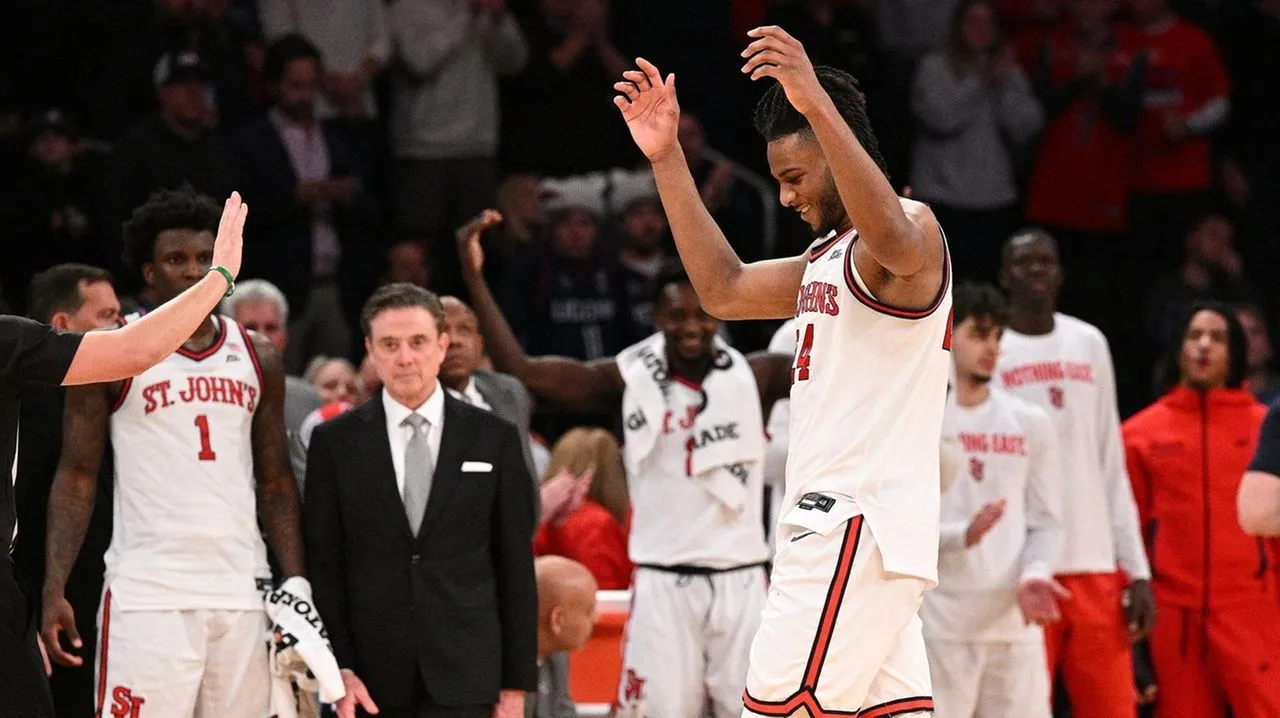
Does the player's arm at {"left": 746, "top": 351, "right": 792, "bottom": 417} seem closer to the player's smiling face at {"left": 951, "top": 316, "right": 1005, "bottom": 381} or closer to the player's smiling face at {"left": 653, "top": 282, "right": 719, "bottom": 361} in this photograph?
the player's smiling face at {"left": 653, "top": 282, "right": 719, "bottom": 361}

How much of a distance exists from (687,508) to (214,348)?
234 centimetres

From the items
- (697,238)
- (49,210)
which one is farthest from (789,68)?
(49,210)

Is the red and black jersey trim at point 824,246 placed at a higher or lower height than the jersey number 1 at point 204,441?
higher

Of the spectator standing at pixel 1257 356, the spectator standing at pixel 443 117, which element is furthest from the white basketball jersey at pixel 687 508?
the spectator standing at pixel 1257 356

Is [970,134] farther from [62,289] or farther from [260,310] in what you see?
[62,289]

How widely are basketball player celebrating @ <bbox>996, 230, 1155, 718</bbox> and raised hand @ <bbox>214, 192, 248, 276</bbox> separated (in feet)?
16.0

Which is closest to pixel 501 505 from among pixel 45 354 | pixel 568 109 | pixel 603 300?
pixel 45 354

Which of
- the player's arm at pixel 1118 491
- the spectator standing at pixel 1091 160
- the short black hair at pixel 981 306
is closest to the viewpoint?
the short black hair at pixel 981 306

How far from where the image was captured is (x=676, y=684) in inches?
304

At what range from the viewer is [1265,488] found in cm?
610

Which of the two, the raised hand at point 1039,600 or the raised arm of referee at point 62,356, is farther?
the raised hand at point 1039,600

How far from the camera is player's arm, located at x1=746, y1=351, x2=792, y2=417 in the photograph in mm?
8164

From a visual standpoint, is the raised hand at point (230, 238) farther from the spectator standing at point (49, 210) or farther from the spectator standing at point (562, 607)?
the spectator standing at point (49, 210)

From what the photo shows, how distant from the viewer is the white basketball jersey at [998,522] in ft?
26.6
